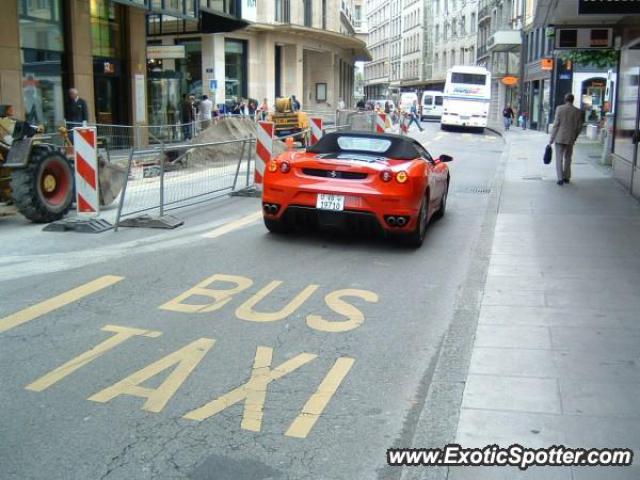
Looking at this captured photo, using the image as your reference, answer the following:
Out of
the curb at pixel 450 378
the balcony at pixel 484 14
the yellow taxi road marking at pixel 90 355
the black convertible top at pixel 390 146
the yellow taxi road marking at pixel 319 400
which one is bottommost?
the yellow taxi road marking at pixel 319 400

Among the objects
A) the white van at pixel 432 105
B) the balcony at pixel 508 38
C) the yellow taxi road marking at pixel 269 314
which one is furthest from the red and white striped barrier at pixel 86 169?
the white van at pixel 432 105

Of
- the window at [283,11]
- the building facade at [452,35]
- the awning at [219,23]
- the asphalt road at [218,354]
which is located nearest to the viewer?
the asphalt road at [218,354]

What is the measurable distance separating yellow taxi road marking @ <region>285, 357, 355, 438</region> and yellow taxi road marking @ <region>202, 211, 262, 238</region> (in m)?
4.80

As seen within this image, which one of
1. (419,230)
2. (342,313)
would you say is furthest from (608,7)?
(342,313)

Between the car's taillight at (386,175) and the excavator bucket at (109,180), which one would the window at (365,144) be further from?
the excavator bucket at (109,180)

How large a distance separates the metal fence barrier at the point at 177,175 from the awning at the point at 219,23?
18025 mm

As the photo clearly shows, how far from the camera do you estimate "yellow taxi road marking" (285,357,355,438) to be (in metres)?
4.15

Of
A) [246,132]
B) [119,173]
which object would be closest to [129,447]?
[119,173]

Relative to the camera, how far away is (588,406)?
429 centimetres

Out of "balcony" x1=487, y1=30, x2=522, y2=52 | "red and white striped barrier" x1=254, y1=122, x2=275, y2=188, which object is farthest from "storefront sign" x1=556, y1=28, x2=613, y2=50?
"balcony" x1=487, y1=30, x2=522, y2=52

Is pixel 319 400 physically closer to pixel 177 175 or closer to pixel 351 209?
pixel 351 209

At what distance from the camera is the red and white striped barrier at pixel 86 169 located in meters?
9.62

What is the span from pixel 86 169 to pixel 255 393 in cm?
605

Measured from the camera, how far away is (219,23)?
104ft
